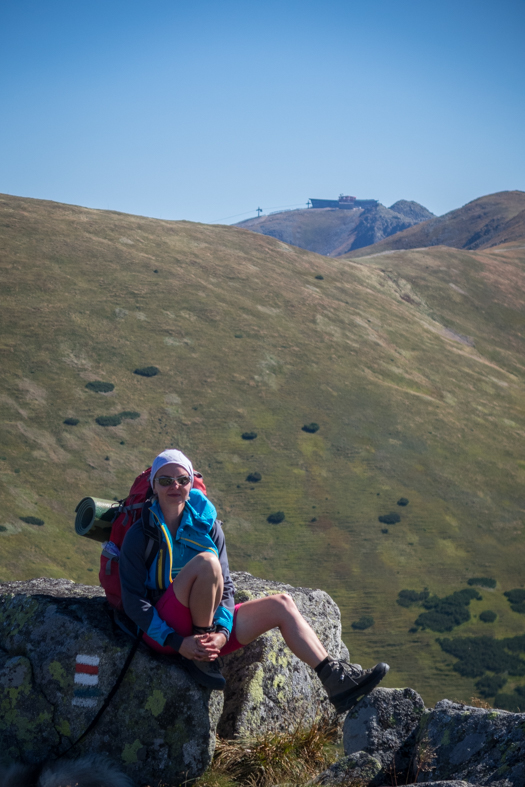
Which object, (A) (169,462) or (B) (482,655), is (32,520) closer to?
(B) (482,655)

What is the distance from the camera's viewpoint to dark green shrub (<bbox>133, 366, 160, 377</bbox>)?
205 feet

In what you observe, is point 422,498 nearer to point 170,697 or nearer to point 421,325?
point 421,325

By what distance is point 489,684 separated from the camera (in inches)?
1710

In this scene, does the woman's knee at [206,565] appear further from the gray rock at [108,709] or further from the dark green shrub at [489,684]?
the dark green shrub at [489,684]

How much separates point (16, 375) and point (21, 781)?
54487mm

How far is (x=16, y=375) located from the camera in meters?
54.8

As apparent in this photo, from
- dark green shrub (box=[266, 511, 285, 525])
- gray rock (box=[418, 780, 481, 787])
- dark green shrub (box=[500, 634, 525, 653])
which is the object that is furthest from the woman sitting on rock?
dark green shrub (box=[266, 511, 285, 525])

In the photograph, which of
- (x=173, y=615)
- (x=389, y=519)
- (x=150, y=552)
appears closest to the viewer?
(x=173, y=615)

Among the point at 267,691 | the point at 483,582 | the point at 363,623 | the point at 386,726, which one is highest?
the point at 386,726

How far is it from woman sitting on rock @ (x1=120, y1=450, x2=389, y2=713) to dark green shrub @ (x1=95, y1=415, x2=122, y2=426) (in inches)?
2029

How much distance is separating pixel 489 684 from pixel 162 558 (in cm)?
4581

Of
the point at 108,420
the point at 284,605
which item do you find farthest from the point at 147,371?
the point at 284,605

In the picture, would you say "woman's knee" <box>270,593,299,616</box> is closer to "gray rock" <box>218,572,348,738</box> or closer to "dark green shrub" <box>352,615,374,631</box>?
"gray rock" <box>218,572,348,738</box>

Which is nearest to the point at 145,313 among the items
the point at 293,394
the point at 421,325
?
the point at 293,394
